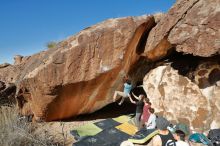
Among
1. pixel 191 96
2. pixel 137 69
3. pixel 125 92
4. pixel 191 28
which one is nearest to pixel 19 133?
pixel 125 92

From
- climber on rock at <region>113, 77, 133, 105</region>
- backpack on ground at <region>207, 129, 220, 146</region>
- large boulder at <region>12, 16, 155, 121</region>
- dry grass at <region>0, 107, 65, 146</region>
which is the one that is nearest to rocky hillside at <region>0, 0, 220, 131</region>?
large boulder at <region>12, 16, 155, 121</region>

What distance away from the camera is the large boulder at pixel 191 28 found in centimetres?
762

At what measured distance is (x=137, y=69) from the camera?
986cm

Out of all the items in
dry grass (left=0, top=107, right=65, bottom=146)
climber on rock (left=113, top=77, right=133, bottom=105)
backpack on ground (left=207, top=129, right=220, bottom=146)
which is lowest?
backpack on ground (left=207, top=129, right=220, bottom=146)

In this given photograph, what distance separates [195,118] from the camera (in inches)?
323

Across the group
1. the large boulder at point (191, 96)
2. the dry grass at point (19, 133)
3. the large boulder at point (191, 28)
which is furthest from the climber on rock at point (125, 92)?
the dry grass at point (19, 133)

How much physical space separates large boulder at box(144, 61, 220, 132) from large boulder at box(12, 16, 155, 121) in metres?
1.09

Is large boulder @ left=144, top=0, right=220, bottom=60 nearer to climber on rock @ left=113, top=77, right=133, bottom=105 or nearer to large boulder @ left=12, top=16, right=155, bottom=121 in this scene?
large boulder @ left=12, top=16, right=155, bottom=121

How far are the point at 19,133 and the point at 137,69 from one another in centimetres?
366

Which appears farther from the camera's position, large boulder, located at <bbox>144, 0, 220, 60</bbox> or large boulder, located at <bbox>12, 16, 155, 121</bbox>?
large boulder, located at <bbox>12, 16, 155, 121</bbox>

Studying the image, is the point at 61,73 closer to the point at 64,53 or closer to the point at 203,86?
the point at 64,53

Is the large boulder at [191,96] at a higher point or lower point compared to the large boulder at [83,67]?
lower

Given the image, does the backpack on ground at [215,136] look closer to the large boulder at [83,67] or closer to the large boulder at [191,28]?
the large boulder at [191,28]

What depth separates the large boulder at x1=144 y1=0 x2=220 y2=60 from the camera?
25.0 ft
